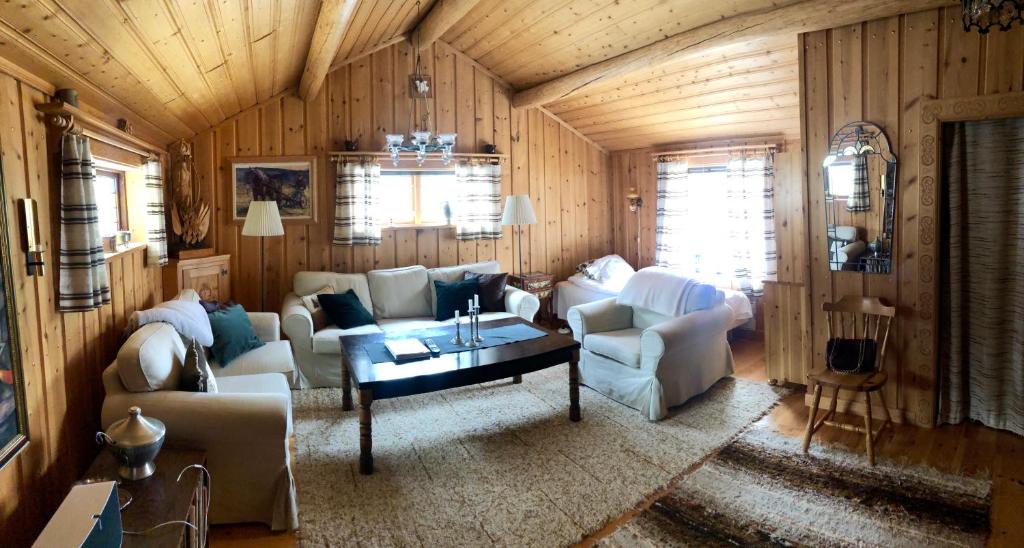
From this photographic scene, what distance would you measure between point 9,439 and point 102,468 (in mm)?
359

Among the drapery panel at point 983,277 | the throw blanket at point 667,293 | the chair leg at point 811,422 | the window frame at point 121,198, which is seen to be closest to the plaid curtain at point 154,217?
the window frame at point 121,198

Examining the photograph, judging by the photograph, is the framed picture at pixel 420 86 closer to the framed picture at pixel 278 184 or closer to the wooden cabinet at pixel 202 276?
the framed picture at pixel 278 184

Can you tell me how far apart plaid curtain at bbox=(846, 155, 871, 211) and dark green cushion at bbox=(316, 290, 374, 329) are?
3692mm

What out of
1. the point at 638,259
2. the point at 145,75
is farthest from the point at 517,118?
the point at 145,75

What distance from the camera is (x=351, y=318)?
15.4 feet

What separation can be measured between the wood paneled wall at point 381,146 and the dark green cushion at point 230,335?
1.42 metres

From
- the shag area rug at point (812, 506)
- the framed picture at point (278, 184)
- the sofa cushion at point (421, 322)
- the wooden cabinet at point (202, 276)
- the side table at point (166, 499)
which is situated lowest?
the shag area rug at point (812, 506)

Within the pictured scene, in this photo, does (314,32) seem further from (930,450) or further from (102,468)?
(930,450)

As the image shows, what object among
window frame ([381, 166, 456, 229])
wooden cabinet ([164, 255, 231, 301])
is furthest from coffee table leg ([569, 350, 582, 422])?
wooden cabinet ([164, 255, 231, 301])

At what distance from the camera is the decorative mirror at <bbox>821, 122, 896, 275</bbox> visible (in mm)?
3520

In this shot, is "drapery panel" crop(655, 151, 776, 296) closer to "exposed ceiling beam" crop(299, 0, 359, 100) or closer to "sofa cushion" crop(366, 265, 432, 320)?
"sofa cushion" crop(366, 265, 432, 320)

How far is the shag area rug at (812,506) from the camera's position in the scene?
7.97 feet

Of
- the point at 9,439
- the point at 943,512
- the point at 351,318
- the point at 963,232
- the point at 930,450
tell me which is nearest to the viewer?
the point at 9,439

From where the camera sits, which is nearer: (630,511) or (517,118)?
(630,511)
